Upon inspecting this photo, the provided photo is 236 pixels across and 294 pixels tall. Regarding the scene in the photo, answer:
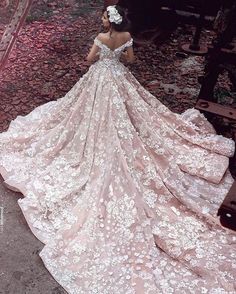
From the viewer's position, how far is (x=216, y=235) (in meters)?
4.79

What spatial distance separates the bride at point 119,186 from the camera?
4.39m

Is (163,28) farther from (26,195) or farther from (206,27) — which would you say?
(26,195)

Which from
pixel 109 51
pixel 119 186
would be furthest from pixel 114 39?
pixel 119 186

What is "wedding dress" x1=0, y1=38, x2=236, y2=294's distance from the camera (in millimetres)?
4391

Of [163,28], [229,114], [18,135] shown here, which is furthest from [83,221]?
[163,28]

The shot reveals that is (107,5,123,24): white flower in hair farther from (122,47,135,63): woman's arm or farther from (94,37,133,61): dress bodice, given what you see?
(122,47,135,63): woman's arm

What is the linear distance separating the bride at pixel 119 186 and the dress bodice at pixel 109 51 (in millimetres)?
14

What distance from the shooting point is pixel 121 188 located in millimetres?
4941

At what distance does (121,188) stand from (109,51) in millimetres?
1615

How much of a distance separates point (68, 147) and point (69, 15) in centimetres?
523

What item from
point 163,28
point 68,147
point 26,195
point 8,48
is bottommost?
point 26,195

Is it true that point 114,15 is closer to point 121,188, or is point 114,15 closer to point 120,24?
point 120,24

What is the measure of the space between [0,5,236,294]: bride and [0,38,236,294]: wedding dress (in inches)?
0.5

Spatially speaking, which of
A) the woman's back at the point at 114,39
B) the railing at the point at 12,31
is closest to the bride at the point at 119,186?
the woman's back at the point at 114,39
